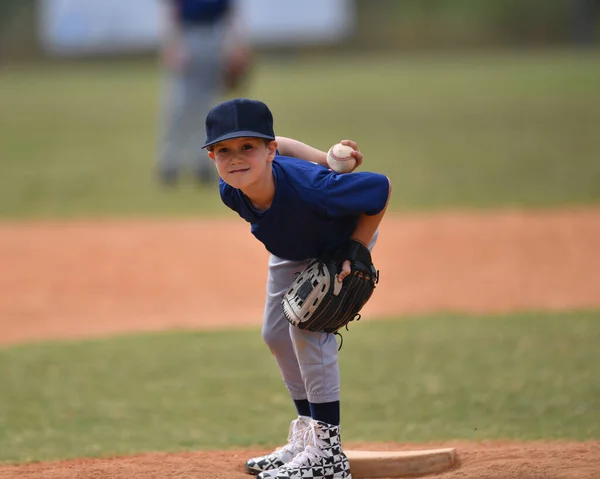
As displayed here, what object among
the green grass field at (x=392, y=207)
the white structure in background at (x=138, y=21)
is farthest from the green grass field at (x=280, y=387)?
the white structure in background at (x=138, y=21)

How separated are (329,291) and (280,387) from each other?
2.41 metres

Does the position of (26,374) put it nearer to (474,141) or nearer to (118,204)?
(118,204)

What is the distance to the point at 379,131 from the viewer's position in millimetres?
16406

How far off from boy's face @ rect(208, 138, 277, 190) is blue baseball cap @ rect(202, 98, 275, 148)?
0.04 meters

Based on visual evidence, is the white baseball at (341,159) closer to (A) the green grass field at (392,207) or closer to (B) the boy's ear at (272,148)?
(B) the boy's ear at (272,148)

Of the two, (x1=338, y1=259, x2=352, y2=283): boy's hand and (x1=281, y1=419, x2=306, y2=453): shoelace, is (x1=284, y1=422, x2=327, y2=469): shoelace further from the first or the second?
(x1=338, y1=259, x2=352, y2=283): boy's hand

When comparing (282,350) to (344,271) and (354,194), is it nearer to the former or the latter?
(344,271)

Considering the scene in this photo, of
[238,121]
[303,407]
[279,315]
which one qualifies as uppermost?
[238,121]

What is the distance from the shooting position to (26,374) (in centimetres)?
608

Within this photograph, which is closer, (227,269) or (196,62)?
(227,269)

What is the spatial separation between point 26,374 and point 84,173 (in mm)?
8204

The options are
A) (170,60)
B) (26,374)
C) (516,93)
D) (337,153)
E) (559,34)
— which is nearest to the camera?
(337,153)

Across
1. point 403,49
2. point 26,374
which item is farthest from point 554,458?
point 403,49

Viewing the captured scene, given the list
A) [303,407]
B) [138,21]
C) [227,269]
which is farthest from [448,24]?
[303,407]
